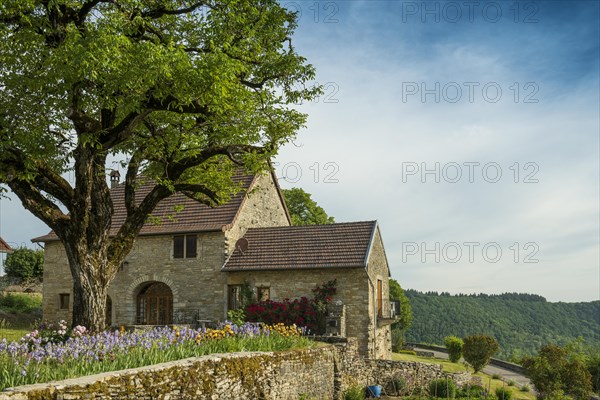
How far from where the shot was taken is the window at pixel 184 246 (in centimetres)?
2647

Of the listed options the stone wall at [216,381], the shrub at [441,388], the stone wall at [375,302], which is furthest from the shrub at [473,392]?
the stone wall at [216,381]

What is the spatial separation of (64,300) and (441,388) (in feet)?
63.3

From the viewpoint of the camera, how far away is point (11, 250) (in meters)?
37.3

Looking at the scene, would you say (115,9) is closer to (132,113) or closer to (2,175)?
(132,113)

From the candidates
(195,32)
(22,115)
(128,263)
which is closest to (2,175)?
(22,115)

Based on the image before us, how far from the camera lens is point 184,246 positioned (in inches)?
1050

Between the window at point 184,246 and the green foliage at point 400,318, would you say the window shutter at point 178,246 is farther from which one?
the green foliage at point 400,318

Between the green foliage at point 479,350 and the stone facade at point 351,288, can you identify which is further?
the green foliage at point 479,350

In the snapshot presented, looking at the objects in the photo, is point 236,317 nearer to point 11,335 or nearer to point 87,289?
point 87,289

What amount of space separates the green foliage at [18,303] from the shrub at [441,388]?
24.1m

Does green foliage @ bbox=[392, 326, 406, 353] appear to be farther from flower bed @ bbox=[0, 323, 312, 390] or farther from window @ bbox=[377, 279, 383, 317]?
flower bed @ bbox=[0, 323, 312, 390]

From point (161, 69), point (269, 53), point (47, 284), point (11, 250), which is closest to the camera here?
point (161, 69)

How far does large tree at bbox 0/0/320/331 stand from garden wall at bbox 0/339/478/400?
4869 millimetres

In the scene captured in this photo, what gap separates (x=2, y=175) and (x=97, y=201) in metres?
2.43
